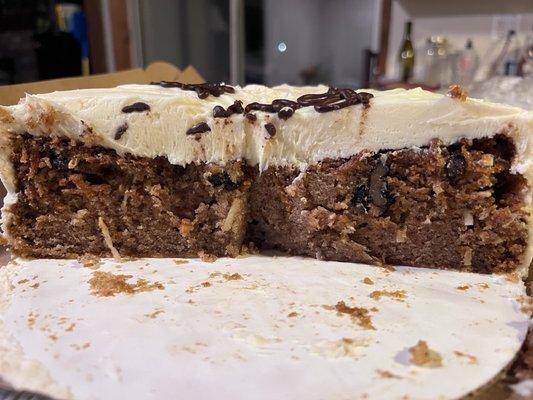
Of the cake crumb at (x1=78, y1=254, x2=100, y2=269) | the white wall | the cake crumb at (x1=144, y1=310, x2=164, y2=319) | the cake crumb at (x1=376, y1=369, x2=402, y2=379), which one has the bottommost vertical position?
the cake crumb at (x1=78, y1=254, x2=100, y2=269)

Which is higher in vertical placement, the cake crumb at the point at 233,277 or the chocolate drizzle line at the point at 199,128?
the chocolate drizzle line at the point at 199,128

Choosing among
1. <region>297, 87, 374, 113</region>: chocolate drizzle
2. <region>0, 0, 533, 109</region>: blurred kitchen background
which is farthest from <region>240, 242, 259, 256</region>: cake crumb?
<region>0, 0, 533, 109</region>: blurred kitchen background

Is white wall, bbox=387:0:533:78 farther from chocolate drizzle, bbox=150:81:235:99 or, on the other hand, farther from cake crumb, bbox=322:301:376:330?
cake crumb, bbox=322:301:376:330

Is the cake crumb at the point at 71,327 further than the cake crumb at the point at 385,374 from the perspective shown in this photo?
Yes

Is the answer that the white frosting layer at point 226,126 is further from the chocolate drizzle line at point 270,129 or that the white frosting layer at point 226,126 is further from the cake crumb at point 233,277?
the cake crumb at point 233,277

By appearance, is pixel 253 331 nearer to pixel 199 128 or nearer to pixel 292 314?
pixel 292 314

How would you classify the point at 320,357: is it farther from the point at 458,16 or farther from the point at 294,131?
the point at 458,16

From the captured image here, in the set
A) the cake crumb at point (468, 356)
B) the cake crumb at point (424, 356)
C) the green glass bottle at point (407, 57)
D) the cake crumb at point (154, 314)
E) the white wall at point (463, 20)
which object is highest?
the white wall at point (463, 20)

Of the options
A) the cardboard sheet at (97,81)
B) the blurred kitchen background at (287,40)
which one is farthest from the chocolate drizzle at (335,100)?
the blurred kitchen background at (287,40)
